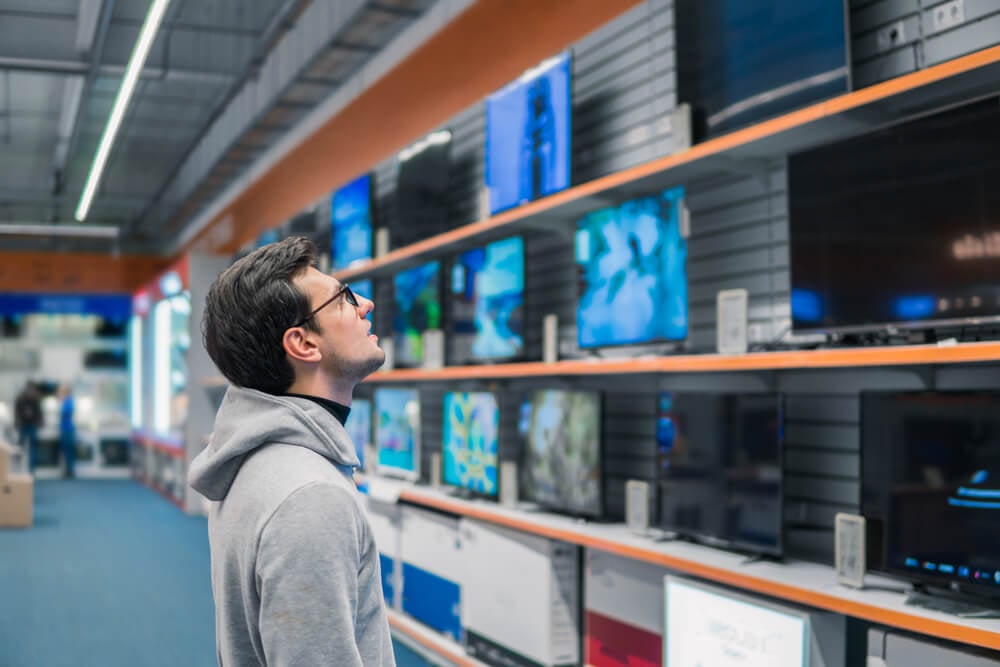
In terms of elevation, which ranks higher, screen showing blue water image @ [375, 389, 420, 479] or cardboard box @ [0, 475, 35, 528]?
screen showing blue water image @ [375, 389, 420, 479]

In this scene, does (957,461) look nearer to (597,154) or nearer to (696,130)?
(696,130)

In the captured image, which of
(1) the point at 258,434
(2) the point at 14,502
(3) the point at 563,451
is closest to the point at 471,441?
(3) the point at 563,451

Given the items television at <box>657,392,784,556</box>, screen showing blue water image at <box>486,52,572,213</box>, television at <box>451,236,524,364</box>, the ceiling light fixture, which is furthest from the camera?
the ceiling light fixture

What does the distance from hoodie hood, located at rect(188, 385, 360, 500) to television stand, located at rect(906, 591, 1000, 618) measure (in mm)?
1527

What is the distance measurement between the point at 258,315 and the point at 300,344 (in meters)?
0.07

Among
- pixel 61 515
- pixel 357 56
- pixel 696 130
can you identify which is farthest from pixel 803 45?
pixel 61 515

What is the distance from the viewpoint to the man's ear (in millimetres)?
1360

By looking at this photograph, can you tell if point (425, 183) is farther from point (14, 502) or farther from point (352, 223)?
point (14, 502)

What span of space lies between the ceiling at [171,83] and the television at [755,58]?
2885 mm

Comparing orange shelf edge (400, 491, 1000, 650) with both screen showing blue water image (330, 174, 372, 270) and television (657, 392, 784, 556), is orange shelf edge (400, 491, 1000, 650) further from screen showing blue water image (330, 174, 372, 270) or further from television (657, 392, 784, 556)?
screen showing blue water image (330, 174, 372, 270)

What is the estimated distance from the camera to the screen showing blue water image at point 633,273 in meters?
3.30

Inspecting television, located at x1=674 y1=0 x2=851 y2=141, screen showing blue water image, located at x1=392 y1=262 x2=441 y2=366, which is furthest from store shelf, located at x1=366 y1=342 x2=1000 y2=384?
screen showing blue water image, located at x1=392 y1=262 x2=441 y2=366

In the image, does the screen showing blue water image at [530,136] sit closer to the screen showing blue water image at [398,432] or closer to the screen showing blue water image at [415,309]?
the screen showing blue water image at [415,309]

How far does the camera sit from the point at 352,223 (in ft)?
20.8
